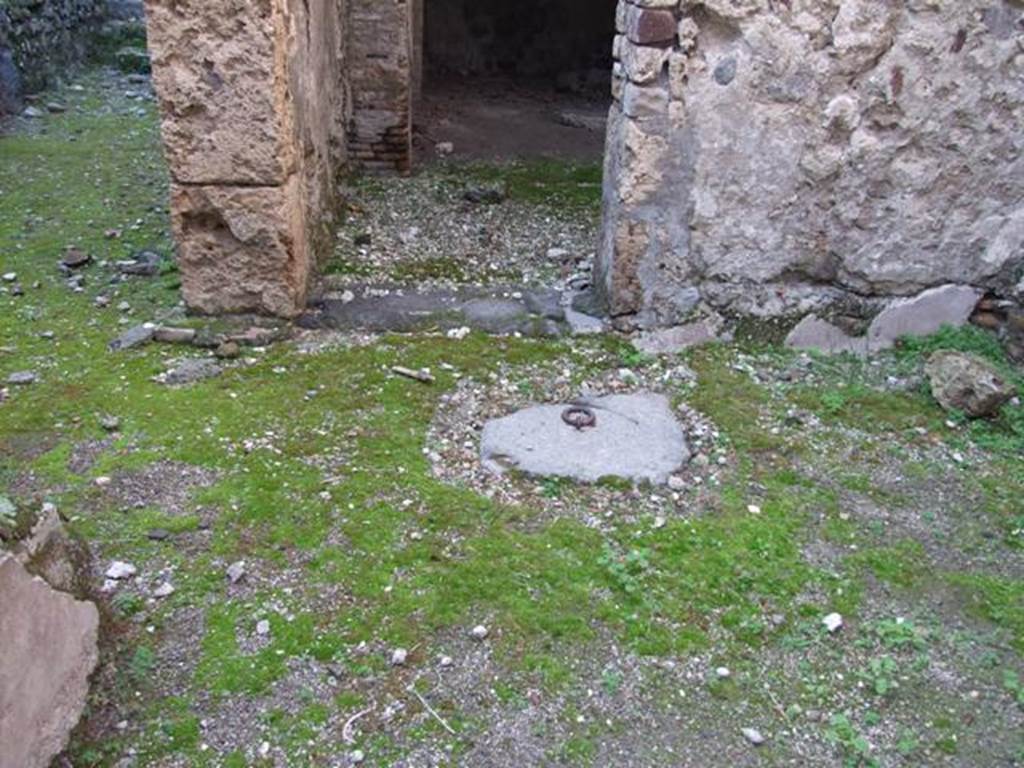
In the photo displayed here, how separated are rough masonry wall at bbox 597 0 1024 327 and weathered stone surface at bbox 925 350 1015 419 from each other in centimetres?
45

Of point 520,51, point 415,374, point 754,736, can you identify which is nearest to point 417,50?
point 520,51

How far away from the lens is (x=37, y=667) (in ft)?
6.13

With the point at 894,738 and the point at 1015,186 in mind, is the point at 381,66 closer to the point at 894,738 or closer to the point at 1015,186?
the point at 1015,186

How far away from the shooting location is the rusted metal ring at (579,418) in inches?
126

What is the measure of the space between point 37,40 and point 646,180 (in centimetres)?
697

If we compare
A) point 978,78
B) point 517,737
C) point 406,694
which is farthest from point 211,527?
point 978,78

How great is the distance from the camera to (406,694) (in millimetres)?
2141

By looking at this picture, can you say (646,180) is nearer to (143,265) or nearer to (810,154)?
(810,154)

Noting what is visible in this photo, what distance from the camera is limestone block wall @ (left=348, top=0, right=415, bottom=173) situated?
5.84m

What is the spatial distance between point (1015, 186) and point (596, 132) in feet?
14.2

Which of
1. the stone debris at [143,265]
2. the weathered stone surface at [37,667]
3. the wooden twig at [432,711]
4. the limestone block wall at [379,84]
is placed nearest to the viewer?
the weathered stone surface at [37,667]

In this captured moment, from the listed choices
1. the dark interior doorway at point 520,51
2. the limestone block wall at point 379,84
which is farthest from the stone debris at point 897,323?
the dark interior doorway at point 520,51

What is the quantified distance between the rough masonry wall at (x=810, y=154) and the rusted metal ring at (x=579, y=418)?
73 centimetres

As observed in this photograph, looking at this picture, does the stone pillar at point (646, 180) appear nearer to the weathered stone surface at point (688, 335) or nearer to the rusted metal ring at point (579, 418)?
the weathered stone surface at point (688, 335)
